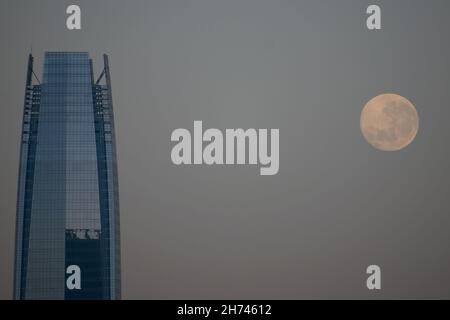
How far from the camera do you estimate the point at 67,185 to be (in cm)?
9400

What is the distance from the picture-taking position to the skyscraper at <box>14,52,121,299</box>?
91.6 metres

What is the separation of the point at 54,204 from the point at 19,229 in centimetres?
541

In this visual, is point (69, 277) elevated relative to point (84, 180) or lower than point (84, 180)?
lower

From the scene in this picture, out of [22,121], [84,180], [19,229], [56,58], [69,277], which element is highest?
[56,58]

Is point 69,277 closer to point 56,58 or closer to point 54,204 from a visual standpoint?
point 54,204

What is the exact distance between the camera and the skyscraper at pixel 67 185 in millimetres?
91562
